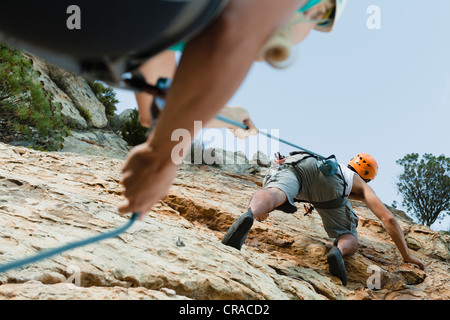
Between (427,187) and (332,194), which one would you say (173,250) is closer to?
(332,194)

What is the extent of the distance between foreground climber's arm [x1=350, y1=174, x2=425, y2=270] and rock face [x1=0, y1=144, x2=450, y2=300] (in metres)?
0.16

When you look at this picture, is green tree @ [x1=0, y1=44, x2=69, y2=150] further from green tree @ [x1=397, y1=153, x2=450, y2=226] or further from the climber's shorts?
green tree @ [x1=397, y1=153, x2=450, y2=226]

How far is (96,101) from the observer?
16344 mm

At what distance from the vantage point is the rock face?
1997mm

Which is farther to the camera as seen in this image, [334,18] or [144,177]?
[334,18]

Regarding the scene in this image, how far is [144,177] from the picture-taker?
66 centimetres

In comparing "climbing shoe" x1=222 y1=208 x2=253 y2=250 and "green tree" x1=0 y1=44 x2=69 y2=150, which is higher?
"green tree" x1=0 y1=44 x2=69 y2=150

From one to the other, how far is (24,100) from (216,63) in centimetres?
1000

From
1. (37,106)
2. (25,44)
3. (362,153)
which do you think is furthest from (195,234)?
(37,106)

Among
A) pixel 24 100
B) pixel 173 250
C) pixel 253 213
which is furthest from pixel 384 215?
pixel 24 100

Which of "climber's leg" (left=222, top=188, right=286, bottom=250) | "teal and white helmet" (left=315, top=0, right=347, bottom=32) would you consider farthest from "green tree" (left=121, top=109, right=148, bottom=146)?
"teal and white helmet" (left=315, top=0, right=347, bottom=32)

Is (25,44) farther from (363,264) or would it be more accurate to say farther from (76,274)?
(363,264)

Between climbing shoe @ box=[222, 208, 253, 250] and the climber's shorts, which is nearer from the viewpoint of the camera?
climbing shoe @ box=[222, 208, 253, 250]
